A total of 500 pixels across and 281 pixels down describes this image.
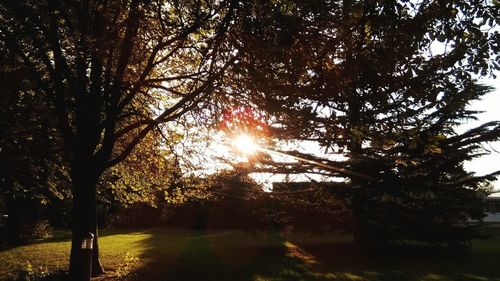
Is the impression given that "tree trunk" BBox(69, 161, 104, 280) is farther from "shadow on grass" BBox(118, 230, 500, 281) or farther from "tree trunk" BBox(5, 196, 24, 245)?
"tree trunk" BBox(5, 196, 24, 245)

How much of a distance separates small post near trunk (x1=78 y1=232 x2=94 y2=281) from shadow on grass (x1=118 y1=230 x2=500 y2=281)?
11.4 ft

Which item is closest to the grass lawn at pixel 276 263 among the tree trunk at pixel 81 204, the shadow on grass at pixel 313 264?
the shadow on grass at pixel 313 264

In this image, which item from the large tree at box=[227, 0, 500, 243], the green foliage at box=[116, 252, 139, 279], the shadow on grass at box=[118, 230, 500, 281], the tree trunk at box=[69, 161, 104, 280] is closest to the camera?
the large tree at box=[227, 0, 500, 243]

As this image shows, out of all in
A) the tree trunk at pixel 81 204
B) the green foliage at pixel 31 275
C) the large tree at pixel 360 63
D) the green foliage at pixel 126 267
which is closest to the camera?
the large tree at pixel 360 63

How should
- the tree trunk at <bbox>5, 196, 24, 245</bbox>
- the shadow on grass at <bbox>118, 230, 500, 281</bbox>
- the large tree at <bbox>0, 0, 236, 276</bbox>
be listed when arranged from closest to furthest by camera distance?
the large tree at <bbox>0, 0, 236, 276</bbox> < the shadow on grass at <bbox>118, 230, 500, 281</bbox> < the tree trunk at <bbox>5, 196, 24, 245</bbox>

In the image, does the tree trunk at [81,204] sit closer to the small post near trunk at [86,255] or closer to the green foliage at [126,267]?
the small post near trunk at [86,255]

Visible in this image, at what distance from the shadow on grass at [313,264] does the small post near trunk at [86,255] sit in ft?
11.4

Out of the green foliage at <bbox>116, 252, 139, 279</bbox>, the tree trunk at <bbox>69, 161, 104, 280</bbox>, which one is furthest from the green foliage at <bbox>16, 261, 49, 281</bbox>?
the tree trunk at <bbox>69, 161, 104, 280</bbox>

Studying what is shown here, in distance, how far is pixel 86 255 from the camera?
9164 mm

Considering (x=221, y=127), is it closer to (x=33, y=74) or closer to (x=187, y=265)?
(x=33, y=74)

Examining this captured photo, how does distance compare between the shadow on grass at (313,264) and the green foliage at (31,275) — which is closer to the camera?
the green foliage at (31,275)

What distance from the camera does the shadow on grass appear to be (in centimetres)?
1427

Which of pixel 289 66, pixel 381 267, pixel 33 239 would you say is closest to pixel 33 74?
pixel 289 66

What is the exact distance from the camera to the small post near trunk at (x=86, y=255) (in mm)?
8906
